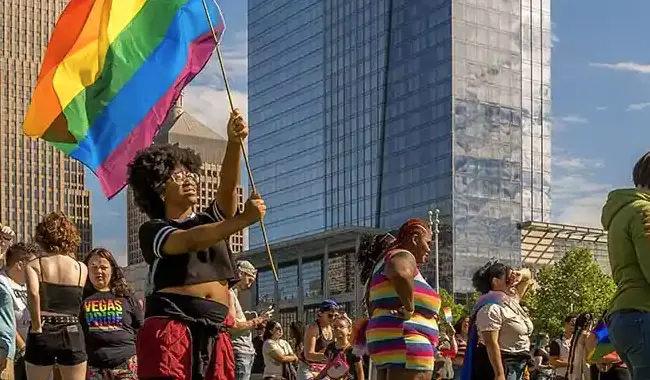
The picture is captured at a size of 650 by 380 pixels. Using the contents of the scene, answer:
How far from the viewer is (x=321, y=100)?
355 ft

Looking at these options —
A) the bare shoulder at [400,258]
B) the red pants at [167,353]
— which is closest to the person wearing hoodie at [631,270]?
the bare shoulder at [400,258]

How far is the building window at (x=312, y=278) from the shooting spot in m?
93.0

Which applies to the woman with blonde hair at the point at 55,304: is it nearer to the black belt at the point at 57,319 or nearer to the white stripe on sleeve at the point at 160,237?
the black belt at the point at 57,319

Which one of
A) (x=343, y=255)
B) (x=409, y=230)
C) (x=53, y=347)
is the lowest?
(x=53, y=347)

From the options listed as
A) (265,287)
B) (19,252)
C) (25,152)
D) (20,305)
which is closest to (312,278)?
(265,287)

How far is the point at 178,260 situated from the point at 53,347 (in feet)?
12.4

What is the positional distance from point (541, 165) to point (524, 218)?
20.3 ft

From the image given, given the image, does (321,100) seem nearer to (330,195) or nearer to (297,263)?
(330,195)

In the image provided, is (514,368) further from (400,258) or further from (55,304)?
(55,304)

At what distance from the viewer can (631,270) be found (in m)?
6.45

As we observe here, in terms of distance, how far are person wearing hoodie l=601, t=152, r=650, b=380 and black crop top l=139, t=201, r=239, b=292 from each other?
2.24 m

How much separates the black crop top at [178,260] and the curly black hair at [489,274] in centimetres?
433

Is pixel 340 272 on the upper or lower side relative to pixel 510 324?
upper

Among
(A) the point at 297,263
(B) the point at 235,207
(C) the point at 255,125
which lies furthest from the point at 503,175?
(B) the point at 235,207
